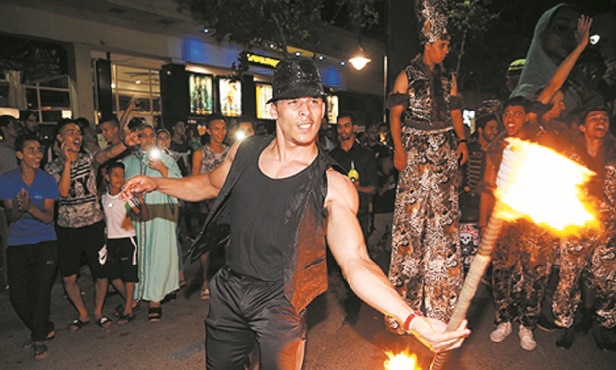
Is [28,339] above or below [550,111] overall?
below

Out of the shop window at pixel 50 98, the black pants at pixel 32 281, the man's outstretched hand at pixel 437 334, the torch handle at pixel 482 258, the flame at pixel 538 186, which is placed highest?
the shop window at pixel 50 98

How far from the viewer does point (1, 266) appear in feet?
21.0

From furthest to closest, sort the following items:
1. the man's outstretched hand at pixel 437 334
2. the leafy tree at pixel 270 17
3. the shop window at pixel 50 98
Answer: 1. the shop window at pixel 50 98
2. the leafy tree at pixel 270 17
3. the man's outstretched hand at pixel 437 334

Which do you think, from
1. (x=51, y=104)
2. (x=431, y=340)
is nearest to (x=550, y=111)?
(x=431, y=340)

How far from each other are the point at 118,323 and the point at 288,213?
143 inches

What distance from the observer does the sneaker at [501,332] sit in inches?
183

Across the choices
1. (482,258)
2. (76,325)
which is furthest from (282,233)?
(76,325)

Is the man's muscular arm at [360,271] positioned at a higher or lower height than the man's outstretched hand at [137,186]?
lower

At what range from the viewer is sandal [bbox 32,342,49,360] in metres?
4.48

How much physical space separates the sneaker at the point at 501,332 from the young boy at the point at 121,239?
4055 mm

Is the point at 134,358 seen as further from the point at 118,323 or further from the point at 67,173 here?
the point at 67,173

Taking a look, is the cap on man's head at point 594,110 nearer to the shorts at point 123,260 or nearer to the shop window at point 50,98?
the shorts at point 123,260

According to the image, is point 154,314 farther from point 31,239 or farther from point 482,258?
point 482,258

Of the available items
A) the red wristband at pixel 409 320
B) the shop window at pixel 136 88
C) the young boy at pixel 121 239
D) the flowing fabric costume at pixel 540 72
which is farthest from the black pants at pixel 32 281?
the shop window at pixel 136 88
